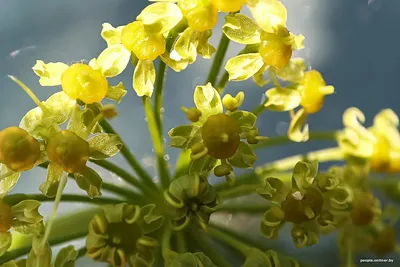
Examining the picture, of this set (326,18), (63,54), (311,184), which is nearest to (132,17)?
(63,54)

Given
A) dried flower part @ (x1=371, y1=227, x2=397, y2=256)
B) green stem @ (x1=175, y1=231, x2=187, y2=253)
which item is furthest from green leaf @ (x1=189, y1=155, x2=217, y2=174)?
dried flower part @ (x1=371, y1=227, x2=397, y2=256)

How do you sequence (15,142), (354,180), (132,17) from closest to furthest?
(15,142) → (354,180) → (132,17)

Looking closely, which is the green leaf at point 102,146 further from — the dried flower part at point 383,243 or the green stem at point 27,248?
the dried flower part at point 383,243

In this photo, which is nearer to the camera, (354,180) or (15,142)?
(15,142)

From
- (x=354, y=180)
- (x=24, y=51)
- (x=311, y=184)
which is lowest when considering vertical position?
(x=354, y=180)

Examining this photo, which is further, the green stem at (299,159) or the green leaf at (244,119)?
the green stem at (299,159)

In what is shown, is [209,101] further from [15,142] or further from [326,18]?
[326,18]

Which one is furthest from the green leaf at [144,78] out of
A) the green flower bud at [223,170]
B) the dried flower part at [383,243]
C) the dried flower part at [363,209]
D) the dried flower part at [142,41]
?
the dried flower part at [383,243]

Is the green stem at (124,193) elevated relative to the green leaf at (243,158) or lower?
lower
